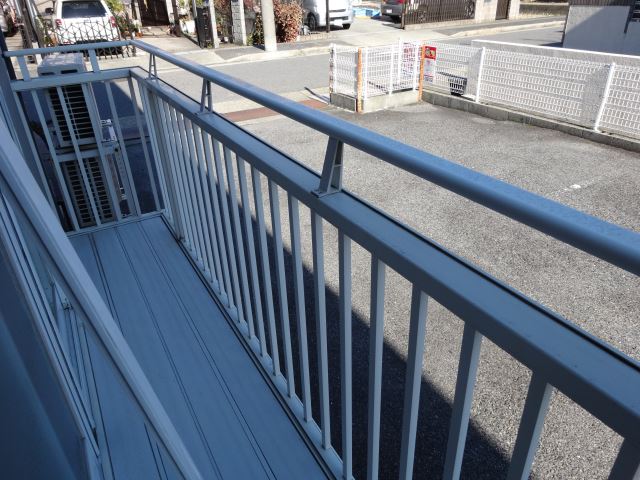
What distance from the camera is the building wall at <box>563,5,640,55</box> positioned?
10.8m

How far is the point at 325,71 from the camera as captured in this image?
12.1 metres

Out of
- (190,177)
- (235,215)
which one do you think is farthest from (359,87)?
(235,215)

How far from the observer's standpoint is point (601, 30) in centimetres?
1140

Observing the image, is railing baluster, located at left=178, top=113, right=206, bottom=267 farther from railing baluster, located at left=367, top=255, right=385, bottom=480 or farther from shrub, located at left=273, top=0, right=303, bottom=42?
shrub, located at left=273, top=0, right=303, bottom=42

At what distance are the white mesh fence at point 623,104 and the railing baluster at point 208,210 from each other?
20.3 ft

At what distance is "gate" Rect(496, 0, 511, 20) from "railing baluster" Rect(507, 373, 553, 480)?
2500 centimetres

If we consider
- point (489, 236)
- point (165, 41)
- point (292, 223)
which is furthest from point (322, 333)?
point (165, 41)

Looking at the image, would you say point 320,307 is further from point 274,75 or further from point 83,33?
point 83,33

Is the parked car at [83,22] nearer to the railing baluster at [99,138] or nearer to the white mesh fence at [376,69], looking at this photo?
the white mesh fence at [376,69]

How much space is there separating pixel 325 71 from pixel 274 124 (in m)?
4.95

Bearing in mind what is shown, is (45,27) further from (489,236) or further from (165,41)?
(489,236)

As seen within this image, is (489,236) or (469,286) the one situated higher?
(469,286)

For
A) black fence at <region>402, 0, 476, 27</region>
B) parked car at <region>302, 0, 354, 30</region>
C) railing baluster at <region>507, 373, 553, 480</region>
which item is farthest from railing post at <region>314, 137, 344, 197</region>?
black fence at <region>402, 0, 476, 27</region>

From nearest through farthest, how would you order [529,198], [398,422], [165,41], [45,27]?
[529,198] → [398,422] → [45,27] → [165,41]
